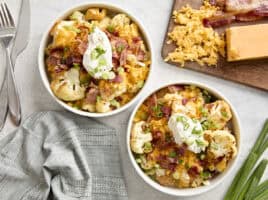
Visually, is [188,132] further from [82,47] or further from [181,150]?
[82,47]

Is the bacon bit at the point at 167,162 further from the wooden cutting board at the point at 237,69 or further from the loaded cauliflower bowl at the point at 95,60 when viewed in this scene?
the wooden cutting board at the point at 237,69

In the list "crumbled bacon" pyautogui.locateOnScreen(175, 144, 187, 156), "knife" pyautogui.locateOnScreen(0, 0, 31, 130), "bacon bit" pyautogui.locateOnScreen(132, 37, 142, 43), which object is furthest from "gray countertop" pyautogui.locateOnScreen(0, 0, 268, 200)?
"crumbled bacon" pyautogui.locateOnScreen(175, 144, 187, 156)

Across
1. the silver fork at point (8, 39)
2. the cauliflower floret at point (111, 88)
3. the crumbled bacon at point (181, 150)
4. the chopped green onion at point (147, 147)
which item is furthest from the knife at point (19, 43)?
the crumbled bacon at point (181, 150)

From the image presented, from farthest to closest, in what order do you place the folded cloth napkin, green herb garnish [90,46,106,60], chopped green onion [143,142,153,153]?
1. the folded cloth napkin
2. chopped green onion [143,142,153,153]
3. green herb garnish [90,46,106,60]

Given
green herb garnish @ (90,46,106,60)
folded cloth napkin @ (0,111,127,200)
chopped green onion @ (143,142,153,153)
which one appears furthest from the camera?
folded cloth napkin @ (0,111,127,200)

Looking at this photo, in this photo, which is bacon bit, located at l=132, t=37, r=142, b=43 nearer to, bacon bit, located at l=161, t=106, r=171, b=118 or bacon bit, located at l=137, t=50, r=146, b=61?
bacon bit, located at l=137, t=50, r=146, b=61

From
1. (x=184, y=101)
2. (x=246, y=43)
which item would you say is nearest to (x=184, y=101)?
(x=184, y=101)

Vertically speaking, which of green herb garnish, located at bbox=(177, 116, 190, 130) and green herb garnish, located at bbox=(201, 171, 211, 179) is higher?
green herb garnish, located at bbox=(177, 116, 190, 130)
